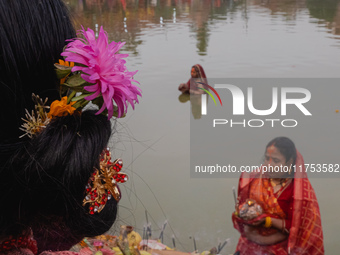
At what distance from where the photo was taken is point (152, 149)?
12.8ft

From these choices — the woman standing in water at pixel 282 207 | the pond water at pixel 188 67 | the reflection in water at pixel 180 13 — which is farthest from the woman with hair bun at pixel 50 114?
the reflection in water at pixel 180 13

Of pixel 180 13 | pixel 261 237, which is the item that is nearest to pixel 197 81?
pixel 261 237

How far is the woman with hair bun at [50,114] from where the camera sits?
0.56 metres

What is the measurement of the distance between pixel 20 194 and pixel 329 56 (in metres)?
7.04

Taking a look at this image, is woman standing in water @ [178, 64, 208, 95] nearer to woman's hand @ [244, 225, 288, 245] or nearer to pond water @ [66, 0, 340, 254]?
pond water @ [66, 0, 340, 254]

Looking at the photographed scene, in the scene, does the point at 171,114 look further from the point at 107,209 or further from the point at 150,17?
the point at 150,17

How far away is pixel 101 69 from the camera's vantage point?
1.98ft

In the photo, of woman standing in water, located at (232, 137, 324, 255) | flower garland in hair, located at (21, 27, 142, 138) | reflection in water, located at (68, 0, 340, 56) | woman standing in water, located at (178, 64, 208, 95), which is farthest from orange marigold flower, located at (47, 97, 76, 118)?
reflection in water, located at (68, 0, 340, 56)

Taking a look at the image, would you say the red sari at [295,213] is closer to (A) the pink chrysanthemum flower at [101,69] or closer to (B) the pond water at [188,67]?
(B) the pond water at [188,67]

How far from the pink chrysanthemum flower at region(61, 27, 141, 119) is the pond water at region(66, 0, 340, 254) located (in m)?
0.12

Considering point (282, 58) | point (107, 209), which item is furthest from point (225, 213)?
point (282, 58)

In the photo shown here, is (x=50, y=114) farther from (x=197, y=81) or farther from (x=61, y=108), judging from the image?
(x=197, y=81)

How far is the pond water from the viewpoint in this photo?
2959 mm

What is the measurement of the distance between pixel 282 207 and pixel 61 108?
5.65 feet
